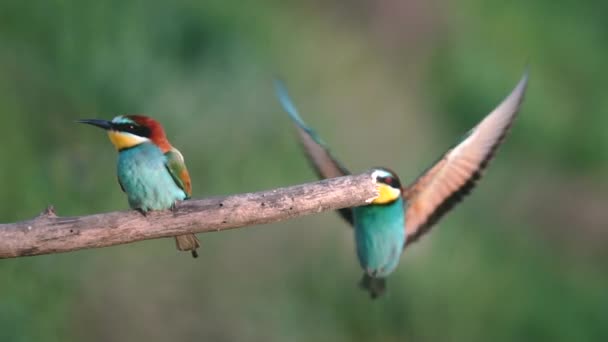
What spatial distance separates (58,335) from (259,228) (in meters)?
0.94

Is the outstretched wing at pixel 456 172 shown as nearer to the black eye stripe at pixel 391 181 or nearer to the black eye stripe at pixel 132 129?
the black eye stripe at pixel 391 181

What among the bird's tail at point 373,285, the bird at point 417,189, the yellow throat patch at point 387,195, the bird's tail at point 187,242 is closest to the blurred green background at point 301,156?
the bird's tail at point 373,285

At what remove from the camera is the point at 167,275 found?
4.46 metres

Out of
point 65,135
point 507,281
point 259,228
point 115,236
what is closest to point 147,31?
point 65,135

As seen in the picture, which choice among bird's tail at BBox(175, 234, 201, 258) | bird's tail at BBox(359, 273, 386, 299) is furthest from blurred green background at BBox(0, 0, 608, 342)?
bird's tail at BBox(175, 234, 201, 258)

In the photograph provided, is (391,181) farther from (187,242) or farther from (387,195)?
(187,242)

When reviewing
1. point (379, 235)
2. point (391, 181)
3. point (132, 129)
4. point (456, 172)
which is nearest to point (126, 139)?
point (132, 129)

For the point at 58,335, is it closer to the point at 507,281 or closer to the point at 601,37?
the point at 507,281

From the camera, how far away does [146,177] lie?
2252 mm

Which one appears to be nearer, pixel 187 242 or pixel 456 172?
pixel 187 242

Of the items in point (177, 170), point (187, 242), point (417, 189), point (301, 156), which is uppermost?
point (177, 170)

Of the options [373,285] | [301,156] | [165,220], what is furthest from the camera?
[301,156]

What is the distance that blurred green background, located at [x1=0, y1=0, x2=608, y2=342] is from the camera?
13.8 ft

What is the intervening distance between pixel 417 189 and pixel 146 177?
0.90 meters
